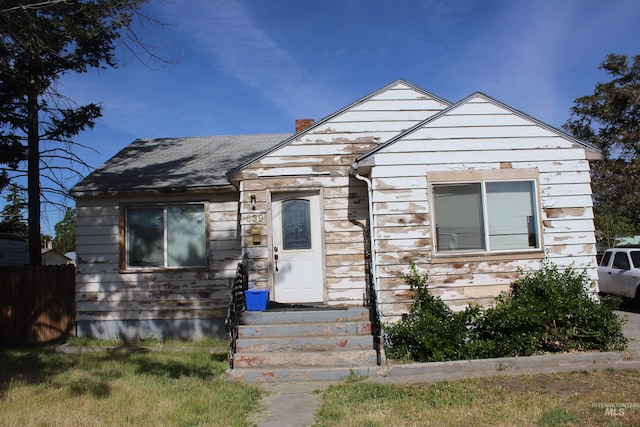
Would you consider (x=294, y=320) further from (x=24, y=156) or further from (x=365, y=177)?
(x=24, y=156)

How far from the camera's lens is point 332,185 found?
9.21m

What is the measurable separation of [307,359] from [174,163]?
673 cm

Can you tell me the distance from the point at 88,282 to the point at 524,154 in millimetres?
9237

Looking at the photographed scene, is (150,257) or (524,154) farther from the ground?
(524,154)

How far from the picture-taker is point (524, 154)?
8.23 meters

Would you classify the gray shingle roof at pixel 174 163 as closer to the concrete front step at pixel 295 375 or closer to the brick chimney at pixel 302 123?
the brick chimney at pixel 302 123

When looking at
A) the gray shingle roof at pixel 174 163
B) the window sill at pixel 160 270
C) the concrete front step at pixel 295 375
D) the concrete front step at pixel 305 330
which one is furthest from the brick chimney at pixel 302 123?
the concrete front step at pixel 295 375

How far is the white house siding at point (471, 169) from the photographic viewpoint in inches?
315

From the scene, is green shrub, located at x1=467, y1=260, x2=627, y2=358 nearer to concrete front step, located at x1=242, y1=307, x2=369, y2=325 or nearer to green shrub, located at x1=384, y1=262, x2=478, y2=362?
green shrub, located at x1=384, y1=262, x2=478, y2=362

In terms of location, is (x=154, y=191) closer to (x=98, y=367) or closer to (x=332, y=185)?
(x=98, y=367)

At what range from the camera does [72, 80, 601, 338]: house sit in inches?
317

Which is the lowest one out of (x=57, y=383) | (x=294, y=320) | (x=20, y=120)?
(x=57, y=383)

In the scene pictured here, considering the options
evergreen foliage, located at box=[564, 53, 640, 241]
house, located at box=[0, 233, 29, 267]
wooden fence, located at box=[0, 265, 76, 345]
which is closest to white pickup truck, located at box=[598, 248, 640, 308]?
evergreen foliage, located at box=[564, 53, 640, 241]

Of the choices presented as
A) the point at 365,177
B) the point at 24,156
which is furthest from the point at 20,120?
the point at 365,177
